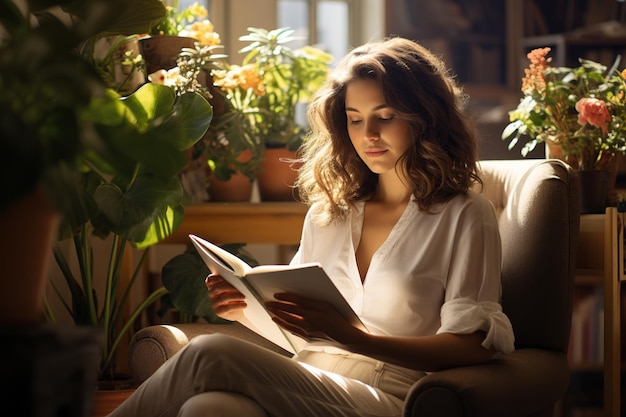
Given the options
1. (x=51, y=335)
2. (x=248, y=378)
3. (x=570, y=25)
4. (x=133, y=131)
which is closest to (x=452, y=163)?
(x=248, y=378)

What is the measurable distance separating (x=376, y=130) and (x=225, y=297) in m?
0.47

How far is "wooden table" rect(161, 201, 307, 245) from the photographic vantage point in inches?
108

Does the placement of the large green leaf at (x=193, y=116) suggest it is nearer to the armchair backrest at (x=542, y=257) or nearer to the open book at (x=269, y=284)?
the open book at (x=269, y=284)

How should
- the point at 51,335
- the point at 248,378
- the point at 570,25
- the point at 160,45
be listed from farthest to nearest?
the point at 570,25 < the point at 160,45 < the point at 248,378 < the point at 51,335

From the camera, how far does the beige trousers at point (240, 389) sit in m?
1.57

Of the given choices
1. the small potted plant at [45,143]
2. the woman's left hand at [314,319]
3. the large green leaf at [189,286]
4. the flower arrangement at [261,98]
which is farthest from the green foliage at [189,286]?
the small potted plant at [45,143]

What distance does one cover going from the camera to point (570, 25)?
490 cm

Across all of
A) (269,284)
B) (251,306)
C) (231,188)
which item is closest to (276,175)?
(231,188)

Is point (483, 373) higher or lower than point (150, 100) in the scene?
lower

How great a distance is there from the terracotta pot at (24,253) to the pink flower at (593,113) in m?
1.71

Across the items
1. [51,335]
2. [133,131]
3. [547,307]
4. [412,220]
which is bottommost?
[547,307]

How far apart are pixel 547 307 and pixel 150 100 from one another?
970mm

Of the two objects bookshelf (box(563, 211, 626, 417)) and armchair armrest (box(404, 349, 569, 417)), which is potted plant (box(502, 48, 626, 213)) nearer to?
bookshelf (box(563, 211, 626, 417))

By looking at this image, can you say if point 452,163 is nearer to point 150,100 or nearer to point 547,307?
point 547,307
